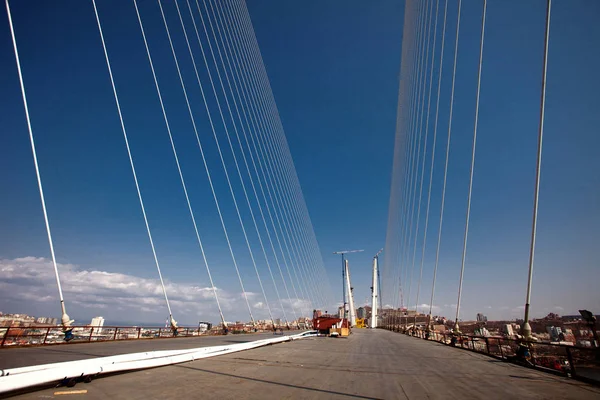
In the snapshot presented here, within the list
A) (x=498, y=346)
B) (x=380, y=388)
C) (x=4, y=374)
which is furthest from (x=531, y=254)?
(x=4, y=374)

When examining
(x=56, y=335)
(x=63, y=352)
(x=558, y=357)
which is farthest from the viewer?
(x=56, y=335)

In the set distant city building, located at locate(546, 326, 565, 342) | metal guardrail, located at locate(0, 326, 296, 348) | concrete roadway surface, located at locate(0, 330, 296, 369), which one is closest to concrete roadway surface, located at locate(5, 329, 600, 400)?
concrete roadway surface, located at locate(0, 330, 296, 369)

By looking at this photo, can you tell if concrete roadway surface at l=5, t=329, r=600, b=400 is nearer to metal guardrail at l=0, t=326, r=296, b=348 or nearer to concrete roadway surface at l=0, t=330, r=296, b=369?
concrete roadway surface at l=0, t=330, r=296, b=369

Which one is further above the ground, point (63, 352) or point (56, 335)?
point (63, 352)

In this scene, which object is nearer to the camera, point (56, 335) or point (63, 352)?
point (63, 352)

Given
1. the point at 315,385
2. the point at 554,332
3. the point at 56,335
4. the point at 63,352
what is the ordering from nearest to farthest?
1. the point at 315,385
2. the point at 63,352
3. the point at 554,332
4. the point at 56,335

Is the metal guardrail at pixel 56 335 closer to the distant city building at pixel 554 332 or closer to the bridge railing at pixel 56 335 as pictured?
the bridge railing at pixel 56 335

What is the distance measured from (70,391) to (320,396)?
13.2 feet

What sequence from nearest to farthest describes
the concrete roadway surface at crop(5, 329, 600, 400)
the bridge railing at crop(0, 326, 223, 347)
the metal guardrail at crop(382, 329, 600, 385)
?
the concrete roadway surface at crop(5, 329, 600, 400) → the metal guardrail at crop(382, 329, 600, 385) → the bridge railing at crop(0, 326, 223, 347)

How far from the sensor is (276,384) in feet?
18.2

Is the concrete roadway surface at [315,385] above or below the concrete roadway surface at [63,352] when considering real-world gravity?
above

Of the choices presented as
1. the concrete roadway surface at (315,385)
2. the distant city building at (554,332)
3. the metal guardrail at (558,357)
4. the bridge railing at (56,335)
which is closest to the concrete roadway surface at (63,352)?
the bridge railing at (56,335)

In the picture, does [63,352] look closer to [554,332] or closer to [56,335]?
[56,335]

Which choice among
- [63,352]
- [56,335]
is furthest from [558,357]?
[56,335]
